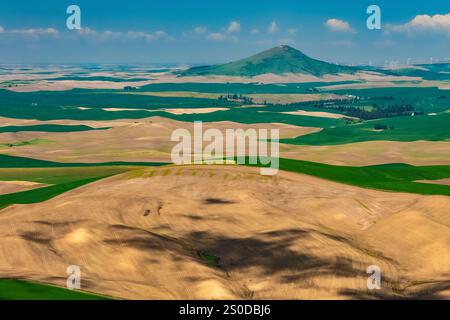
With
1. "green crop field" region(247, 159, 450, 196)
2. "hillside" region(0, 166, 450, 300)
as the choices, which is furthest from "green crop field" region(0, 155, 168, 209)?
"green crop field" region(247, 159, 450, 196)

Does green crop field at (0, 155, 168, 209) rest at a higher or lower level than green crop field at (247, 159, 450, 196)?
lower

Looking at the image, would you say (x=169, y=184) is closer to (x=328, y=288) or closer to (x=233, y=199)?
(x=233, y=199)

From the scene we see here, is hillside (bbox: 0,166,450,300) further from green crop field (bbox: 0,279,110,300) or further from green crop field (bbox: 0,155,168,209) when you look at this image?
green crop field (bbox: 0,155,168,209)
